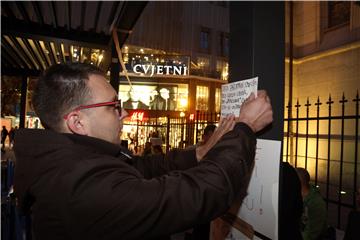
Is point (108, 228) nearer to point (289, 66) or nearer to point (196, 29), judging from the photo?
point (289, 66)

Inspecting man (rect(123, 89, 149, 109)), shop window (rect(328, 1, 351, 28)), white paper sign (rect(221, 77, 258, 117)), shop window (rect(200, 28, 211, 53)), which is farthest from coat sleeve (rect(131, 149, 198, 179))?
shop window (rect(200, 28, 211, 53))

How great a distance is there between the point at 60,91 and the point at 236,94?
3.32 ft

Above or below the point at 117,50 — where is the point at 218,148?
below

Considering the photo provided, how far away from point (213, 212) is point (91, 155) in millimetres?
618

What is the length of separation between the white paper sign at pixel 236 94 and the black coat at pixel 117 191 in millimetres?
349

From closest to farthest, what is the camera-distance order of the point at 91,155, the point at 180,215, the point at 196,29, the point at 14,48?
1. the point at 180,215
2. the point at 91,155
3. the point at 14,48
4. the point at 196,29

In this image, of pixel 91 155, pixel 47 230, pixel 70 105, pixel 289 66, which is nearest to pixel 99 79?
pixel 70 105

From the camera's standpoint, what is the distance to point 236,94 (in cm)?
205

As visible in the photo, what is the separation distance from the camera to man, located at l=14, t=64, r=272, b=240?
1.41 meters

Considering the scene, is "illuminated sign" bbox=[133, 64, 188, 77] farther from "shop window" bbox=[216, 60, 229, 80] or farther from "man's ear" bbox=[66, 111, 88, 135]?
"man's ear" bbox=[66, 111, 88, 135]

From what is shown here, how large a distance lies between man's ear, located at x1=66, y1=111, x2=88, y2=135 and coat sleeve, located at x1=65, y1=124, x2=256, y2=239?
39 centimetres

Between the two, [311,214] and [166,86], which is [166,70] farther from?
[311,214]

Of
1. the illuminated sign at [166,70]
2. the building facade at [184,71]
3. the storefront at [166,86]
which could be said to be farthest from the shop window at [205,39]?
the illuminated sign at [166,70]

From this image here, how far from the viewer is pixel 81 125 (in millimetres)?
1811
